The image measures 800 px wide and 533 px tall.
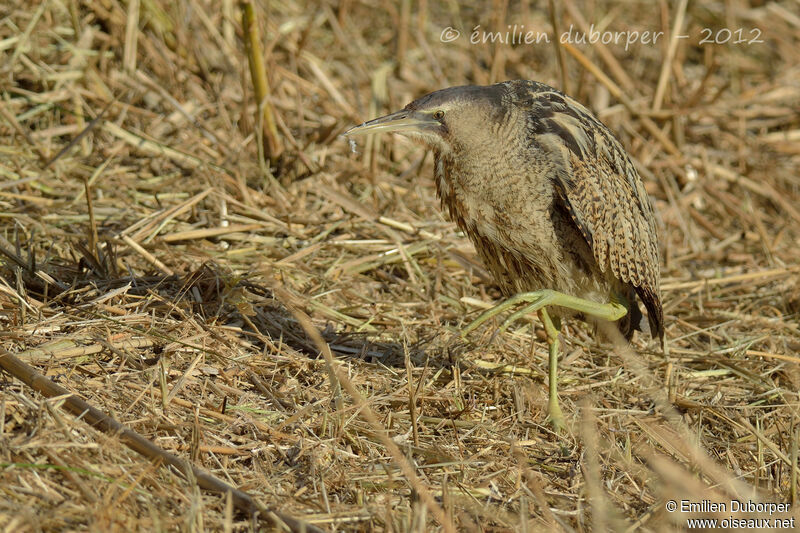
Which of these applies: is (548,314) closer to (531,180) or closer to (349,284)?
(531,180)

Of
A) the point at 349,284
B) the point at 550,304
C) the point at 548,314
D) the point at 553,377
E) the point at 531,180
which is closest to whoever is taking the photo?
the point at 531,180

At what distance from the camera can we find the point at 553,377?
13.3 ft

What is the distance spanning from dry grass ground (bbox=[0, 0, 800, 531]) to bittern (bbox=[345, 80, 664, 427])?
0.54 m

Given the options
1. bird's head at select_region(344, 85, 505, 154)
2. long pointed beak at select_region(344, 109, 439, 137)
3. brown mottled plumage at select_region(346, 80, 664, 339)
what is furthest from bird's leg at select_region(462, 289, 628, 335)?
long pointed beak at select_region(344, 109, 439, 137)

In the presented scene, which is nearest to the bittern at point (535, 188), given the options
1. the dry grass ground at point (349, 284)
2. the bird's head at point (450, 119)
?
the bird's head at point (450, 119)

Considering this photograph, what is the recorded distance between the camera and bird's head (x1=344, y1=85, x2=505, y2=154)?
12.5 feet

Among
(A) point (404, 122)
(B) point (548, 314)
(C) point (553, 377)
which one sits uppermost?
(A) point (404, 122)

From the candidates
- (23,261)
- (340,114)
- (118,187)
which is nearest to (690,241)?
(340,114)

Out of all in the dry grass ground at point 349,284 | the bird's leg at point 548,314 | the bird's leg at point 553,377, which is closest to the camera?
the dry grass ground at point 349,284

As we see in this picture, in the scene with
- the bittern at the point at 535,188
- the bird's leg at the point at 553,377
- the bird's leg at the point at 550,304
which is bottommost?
the bird's leg at the point at 553,377

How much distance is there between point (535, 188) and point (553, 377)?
2.83 feet

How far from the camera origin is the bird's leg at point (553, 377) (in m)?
3.97

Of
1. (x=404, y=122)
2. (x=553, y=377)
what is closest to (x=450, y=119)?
(x=404, y=122)

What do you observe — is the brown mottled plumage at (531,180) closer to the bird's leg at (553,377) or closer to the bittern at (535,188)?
the bittern at (535,188)
